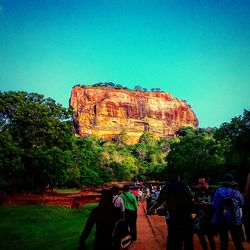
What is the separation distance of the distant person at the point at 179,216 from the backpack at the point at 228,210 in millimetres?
820

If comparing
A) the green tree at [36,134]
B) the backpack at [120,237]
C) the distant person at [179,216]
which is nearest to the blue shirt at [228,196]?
the distant person at [179,216]

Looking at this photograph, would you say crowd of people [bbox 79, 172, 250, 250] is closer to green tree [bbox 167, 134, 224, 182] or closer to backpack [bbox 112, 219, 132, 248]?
backpack [bbox 112, 219, 132, 248]

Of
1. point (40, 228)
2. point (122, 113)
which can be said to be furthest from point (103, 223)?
point (122, 113)

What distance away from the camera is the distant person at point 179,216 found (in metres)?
5.04

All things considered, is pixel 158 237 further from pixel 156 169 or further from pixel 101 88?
→ pixel 101 88

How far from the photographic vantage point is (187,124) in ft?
531

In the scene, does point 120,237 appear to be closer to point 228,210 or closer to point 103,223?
point 103,223

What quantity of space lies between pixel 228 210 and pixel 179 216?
1061 millimetres

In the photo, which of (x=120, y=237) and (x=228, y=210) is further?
(x=228, y=210)

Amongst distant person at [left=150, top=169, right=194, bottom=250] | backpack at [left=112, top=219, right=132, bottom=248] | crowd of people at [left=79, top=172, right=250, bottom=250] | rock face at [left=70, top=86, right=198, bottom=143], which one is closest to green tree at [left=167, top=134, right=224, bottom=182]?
crowd of people at [left=79, top=172, right=250, bottom=250]

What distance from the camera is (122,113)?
149 m

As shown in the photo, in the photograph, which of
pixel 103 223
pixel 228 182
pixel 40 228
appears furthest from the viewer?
pixel 40 228

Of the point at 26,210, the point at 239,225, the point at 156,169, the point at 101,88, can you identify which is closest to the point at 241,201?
the point at 239,225

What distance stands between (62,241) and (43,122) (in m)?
20.0
